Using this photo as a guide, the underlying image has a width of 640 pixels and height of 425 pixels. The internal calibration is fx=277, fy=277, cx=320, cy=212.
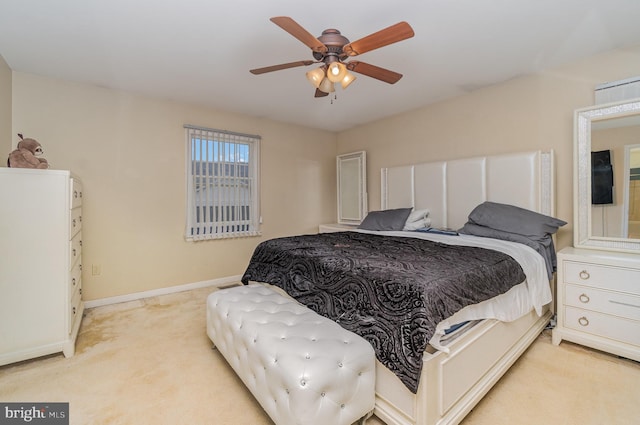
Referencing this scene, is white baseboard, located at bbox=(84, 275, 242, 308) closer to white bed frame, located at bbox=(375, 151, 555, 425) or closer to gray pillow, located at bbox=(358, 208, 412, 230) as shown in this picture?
gray pillow, located at bbox=(358, 208, 412, 230)

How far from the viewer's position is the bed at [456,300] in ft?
4.17

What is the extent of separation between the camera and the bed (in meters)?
1.27

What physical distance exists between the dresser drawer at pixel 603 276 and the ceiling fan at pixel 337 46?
2.01 m

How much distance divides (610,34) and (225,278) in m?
4.64

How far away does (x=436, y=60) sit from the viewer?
2.52m

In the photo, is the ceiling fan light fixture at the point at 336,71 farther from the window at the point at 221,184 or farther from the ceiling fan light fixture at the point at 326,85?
the window at the point at 221,184

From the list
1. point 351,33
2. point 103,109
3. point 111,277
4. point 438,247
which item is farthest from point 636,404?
point 103,109

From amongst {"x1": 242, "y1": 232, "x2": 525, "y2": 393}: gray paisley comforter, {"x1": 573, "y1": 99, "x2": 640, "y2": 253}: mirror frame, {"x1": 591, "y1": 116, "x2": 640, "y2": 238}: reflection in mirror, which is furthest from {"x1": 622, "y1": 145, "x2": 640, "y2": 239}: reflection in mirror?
{"x1": 242, "y1": 232, "x2": 525, "y2": 393}: gray paisley comforter

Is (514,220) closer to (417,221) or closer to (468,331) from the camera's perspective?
(417,221)

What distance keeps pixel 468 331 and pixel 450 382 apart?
27 cm

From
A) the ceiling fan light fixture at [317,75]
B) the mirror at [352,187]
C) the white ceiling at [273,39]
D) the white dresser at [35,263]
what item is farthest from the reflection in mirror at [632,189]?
the white dresser at [35,263]

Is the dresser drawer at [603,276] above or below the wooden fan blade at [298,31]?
below

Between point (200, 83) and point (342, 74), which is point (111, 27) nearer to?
point (200, 83)

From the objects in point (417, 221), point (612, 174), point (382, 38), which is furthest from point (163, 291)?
point (612, 174)
